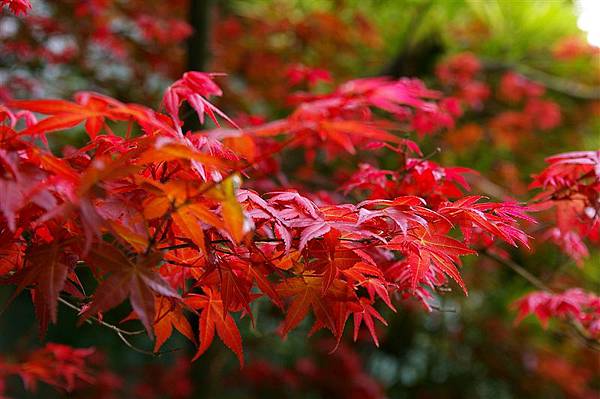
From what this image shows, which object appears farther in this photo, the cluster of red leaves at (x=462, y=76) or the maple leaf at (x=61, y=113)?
the cluster of red leaves at (x=462, y=76)

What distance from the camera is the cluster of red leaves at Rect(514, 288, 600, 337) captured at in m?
1.23

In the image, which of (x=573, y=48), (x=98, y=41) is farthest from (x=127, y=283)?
(x=573, y=48)

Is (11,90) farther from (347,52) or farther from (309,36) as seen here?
(347,52)

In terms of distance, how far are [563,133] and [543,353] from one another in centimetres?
136

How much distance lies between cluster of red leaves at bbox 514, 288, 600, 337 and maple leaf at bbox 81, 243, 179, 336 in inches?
34.6

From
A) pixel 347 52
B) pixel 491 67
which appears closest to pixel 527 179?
pixel 491 67

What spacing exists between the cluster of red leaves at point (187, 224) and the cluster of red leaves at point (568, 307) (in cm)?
41

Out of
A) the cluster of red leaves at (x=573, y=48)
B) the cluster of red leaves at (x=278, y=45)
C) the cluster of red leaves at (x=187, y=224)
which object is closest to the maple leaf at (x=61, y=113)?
the cluster of red leaves at (x=187, y=224)

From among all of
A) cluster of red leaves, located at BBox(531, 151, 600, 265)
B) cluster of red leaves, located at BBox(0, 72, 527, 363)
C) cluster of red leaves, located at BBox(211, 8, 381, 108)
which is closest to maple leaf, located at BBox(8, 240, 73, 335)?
cluster of red leaves, located at BBox(0, 72, 527, 363)

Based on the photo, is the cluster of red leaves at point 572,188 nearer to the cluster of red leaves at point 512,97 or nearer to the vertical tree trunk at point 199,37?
the vertical tree trunk at point 199,37

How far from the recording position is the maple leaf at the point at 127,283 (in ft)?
2.09

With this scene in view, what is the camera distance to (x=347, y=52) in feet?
10.2

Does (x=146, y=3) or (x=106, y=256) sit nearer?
(x=106, y=256)

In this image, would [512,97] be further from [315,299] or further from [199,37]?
[315,299]
